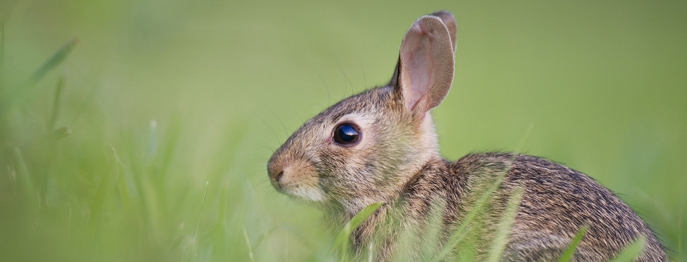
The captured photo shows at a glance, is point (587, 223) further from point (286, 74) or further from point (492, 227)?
point (286, 74)

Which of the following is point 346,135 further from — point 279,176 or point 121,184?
point 121,184

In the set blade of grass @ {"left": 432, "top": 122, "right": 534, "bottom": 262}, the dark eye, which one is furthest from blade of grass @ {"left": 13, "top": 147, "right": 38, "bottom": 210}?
blade of grass @ {"left": 432, "top": 122, "right": 534, "bottom": 262}

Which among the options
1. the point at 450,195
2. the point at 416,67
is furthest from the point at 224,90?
the point at 450,195

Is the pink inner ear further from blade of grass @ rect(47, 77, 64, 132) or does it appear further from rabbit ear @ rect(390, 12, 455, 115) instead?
blade of grass @ rect(47, 77, 64, 132)

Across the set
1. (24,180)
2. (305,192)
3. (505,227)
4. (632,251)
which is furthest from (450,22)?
(24,180)

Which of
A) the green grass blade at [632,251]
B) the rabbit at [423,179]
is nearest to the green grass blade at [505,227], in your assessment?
the rabbit at [423,179]

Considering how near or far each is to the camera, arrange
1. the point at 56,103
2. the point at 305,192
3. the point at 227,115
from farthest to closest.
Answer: the point at 227,115, the point at 305,192, the point at 56,103

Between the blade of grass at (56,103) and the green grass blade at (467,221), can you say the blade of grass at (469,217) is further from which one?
the blade of grass at (56,103)
